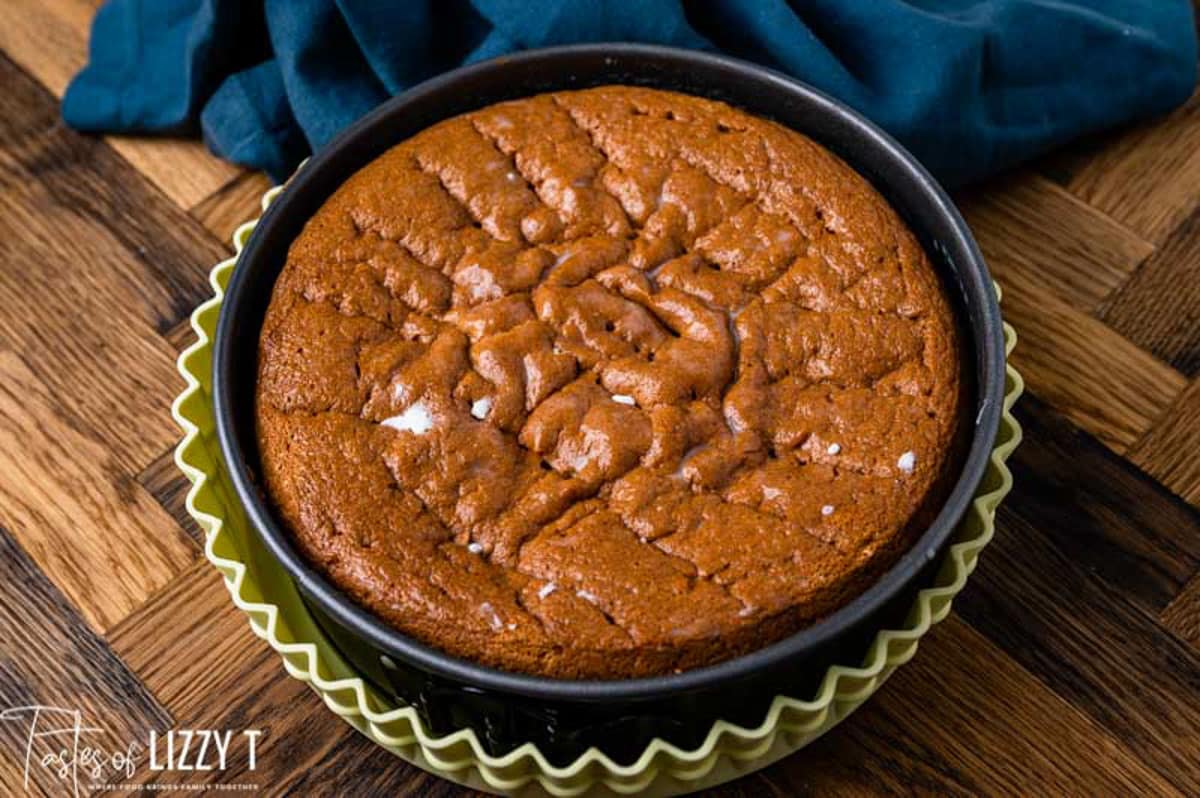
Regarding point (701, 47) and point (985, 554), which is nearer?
point (985, 554)

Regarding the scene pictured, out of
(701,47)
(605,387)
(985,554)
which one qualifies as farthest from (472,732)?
(701,47)

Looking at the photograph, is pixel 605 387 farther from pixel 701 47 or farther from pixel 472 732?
pixel 701 47

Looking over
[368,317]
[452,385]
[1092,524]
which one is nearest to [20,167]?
[368,317]
